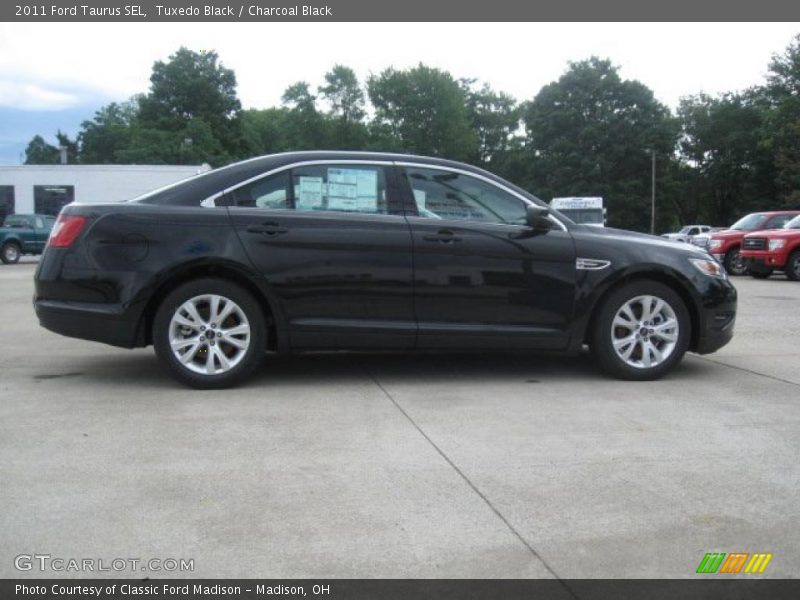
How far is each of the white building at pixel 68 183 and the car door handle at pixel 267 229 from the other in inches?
1116

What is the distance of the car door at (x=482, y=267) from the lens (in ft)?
19.1

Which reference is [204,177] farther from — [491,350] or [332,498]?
[332,498]

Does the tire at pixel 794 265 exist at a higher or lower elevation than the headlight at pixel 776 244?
lower

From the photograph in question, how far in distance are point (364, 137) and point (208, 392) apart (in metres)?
76.7

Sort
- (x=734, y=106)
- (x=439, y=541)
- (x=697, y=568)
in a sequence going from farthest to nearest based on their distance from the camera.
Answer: (x=734, y=106)
(x=439, y=541)
(x=697, y=568)

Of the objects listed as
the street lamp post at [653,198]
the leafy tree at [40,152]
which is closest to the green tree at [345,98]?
the street lamp post at [653,198]

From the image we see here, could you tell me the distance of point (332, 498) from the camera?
3637mm

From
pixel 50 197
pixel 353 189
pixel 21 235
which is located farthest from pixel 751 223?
pixel 50 197

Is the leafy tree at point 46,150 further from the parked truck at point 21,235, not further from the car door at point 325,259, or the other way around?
the car door at point 325,259

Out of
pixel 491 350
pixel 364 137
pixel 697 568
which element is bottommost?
pixel 697 568

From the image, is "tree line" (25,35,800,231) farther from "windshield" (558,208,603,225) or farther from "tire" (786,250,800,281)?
"tire" (786,250,800,281)

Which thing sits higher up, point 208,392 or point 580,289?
point 580,289

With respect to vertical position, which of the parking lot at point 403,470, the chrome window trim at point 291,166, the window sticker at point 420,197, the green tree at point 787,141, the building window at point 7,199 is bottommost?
the parking lot at point 403,470

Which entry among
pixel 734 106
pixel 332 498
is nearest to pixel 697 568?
pixel 332 498
